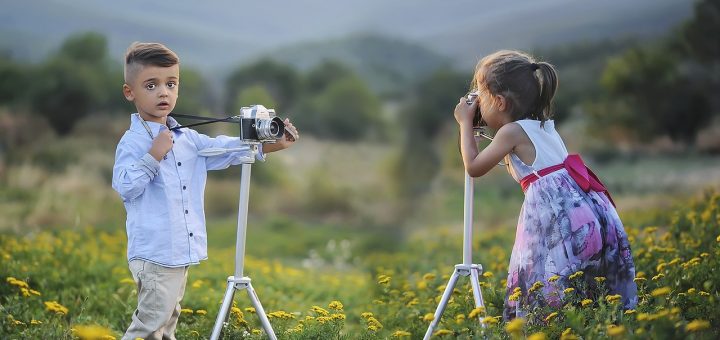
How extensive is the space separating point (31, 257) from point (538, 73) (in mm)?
3656

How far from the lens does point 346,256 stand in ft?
33.4

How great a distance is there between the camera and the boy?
11.2 ft

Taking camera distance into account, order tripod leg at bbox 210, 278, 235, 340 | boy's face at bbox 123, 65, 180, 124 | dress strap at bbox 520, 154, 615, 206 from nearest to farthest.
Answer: tripod leg at bbox 210, 278, 235, 340 → boy's face at bbox 123, 65, 180, 124 → dress strap at bbox 520, 154, 615, 206

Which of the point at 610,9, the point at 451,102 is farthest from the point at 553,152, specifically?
the point at 610,9

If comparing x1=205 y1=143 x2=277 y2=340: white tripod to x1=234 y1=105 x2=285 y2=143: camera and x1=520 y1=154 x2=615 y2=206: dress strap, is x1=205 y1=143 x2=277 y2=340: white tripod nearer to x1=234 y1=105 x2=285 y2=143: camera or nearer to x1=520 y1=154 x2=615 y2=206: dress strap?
x1=234 y1=105 x2=285 y2=143: camera

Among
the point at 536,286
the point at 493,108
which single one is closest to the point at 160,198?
the point at 493,108

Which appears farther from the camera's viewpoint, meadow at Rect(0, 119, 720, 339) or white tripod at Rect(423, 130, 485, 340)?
meadow at Rect(0, 119, 720, 339)

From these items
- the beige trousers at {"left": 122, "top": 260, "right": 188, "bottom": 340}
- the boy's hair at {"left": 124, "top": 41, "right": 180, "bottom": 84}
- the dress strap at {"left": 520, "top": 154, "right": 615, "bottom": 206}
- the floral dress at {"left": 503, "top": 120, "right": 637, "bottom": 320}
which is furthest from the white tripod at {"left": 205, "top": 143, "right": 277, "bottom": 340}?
the dress strap at {"left": 520, "top": 154, "right": 615, "bottom": 206}

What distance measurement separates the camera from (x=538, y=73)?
3676 millimetres

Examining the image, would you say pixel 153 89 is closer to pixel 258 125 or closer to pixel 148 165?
pixel 148 165

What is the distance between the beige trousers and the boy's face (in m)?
0.64

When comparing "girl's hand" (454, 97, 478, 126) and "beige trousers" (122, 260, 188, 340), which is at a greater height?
"girl's hand" (454, 97, 478, 126)

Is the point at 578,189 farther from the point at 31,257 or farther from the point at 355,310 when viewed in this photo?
the point at 31,257

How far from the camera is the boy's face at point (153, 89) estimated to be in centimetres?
348
